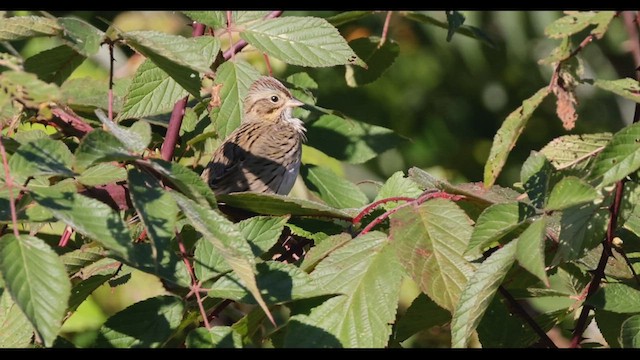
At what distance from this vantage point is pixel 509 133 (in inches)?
93.4

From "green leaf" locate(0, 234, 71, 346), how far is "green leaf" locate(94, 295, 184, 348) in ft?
0.84

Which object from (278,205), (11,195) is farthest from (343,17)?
(11,195)

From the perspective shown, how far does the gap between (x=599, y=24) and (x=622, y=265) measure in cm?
80

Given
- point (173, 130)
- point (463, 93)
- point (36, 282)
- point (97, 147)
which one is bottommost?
point (463, 93)

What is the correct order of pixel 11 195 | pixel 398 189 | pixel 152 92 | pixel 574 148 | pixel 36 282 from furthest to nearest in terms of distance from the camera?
pixel 152 92 → pixel 398 189 → pixel 574 148 → pixel 11 195 → pixel 36 282

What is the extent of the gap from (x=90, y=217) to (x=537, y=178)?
3.58 feet

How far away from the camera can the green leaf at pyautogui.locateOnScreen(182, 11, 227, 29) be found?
10.3 feet

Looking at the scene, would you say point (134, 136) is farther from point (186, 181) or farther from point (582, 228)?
point (582, 228)

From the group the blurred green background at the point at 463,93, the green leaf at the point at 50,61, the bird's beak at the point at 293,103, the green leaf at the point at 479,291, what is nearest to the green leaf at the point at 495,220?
the green leaf at the point at 479,291

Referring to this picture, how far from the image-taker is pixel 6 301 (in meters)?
2.44

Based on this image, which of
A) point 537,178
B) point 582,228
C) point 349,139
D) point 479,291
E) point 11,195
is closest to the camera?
point 11,195
